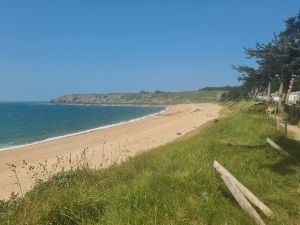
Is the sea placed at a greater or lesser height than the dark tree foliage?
lesser

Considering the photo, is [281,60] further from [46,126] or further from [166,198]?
[46,126]

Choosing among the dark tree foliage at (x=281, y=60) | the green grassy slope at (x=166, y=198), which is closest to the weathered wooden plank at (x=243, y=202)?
the green grassy slope at (x=166, y=198)

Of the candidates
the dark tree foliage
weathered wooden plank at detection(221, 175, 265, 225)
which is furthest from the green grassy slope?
the dark tree foliage

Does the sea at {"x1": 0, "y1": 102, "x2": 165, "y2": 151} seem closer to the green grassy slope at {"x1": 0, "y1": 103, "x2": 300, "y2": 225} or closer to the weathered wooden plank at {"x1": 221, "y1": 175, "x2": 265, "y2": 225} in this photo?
the green grassy slope at {"x1": 0, "y1": 103, "x2": 300, "y2": 225}

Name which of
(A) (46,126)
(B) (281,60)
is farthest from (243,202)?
(A) (46,126)

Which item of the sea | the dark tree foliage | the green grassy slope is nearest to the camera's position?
the green grassy slope

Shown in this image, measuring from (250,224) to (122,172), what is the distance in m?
4.95

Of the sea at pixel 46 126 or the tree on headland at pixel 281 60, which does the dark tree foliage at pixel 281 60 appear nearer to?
the tree on headland at pixel 281 60

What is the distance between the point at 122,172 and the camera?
1023 centimetres

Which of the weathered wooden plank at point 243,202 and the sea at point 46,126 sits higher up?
the weathered wooden plank at point 243,202

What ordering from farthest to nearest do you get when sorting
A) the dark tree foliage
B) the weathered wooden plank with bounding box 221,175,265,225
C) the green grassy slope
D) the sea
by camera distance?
the sea < the dark tree foliage < the green grassy slope < the weathered wooden plank with bounding box 221,175,265,225

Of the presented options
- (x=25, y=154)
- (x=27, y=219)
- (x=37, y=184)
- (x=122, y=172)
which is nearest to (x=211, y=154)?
(x=122, y=172)

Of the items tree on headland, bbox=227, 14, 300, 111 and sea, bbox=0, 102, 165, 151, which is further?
sea, bbox=0, 102, 165, 151

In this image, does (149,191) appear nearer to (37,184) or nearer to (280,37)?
(37,184)
